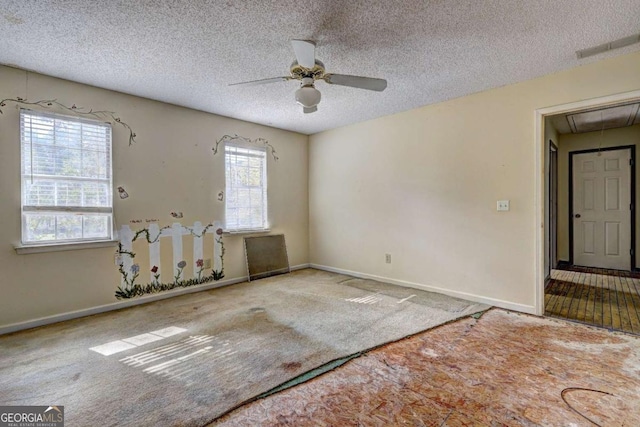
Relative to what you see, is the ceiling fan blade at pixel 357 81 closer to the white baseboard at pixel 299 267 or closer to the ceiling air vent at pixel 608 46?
the ceiling air vent at pixel 608 46

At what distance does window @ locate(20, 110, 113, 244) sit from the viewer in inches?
119

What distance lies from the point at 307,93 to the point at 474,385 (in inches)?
96.9

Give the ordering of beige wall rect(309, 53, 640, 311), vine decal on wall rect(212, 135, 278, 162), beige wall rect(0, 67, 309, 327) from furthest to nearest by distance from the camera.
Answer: vine decal on wall rect(212, 135, 278, 162), beige wall rect(309, 53, 640, 311), beige wall rect(0, 67, 309, 327)

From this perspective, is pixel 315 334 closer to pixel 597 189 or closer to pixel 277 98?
pixel 277 98

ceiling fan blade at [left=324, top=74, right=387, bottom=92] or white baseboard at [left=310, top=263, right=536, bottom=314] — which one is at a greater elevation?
ceiling fan blade at [left=324, top=74, right=387, bottom=92]

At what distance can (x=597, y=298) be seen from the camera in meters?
3.75

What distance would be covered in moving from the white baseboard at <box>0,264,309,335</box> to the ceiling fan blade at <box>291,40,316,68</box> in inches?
127

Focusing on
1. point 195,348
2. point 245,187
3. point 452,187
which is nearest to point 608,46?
point 452,187

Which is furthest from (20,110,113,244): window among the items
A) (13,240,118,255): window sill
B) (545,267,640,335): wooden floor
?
(545,267,640,335): wooden floor

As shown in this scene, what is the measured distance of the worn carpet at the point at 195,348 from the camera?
186 cm

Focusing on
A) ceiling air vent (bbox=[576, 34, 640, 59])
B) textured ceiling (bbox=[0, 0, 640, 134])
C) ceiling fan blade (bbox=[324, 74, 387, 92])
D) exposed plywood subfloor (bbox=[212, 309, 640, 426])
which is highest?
textured ceiling (bbox=[0, 0, 640, 134])

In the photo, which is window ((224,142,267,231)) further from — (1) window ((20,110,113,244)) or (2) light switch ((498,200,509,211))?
(2) light switch ((498,200,509,211))

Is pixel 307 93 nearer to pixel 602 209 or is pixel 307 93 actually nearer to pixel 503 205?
pixel 503 205

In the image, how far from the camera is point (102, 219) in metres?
3.49
